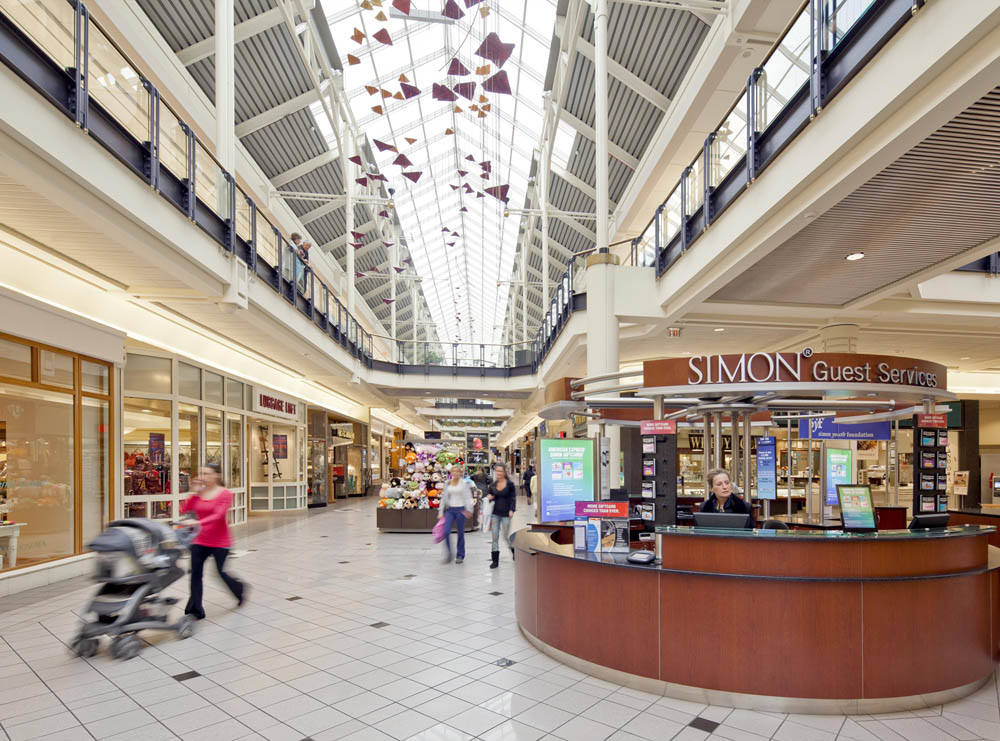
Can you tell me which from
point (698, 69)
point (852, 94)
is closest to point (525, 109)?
point (698, 69)

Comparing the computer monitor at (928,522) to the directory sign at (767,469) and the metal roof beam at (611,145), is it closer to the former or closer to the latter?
the directory sign at (767,469)

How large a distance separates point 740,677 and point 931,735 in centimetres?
109

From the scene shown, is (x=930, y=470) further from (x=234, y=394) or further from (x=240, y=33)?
(x=240, y=33)

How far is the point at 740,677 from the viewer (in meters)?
4.18

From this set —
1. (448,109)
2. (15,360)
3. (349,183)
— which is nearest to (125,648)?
(15,360)

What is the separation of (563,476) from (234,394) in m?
8.73

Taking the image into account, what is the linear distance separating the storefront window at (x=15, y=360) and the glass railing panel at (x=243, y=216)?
302 centimetres

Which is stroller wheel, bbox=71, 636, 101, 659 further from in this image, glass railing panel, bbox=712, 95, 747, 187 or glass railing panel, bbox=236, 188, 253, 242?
glass railing panel, bbox=712, 95, 747, 187

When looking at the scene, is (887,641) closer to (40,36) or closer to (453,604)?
(453,604)

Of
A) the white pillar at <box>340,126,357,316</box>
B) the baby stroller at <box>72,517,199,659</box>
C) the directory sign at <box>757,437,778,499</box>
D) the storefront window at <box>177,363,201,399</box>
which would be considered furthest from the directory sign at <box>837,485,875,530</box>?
the white pillar at <box>340,126,357,316</box>

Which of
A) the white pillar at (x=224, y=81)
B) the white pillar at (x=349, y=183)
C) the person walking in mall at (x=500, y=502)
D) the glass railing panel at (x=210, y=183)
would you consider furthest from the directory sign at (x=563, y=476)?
the white pillar at (x=349, y=183)

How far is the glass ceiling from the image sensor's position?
51.4 feet

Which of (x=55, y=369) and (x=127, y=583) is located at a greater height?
(x=55, y=369)

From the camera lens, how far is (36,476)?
8.23m
